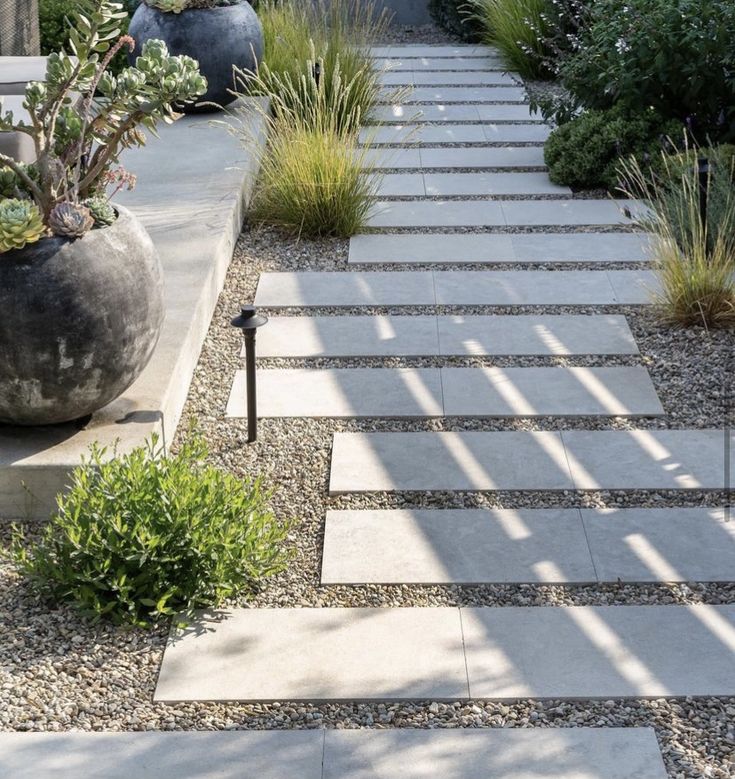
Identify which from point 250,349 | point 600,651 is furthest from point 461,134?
point 600,651

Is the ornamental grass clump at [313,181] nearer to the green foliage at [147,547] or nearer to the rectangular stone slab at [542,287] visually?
the rectangular stone slab at [542,287]

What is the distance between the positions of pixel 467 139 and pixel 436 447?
13.3 ft

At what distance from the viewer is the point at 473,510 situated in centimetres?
368

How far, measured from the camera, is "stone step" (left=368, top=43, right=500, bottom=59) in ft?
34.0

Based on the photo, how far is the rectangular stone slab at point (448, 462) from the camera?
3820mm

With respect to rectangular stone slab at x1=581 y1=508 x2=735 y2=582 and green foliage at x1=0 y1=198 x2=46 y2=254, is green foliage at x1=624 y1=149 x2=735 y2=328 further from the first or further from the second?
green foliage at x1=0 y1=198 x2=46 y2=254

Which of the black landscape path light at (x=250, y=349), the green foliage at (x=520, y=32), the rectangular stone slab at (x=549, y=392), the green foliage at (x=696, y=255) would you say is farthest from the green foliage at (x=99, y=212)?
the green foliage at (x=520, y=32)

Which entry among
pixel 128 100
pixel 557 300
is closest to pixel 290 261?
pixel 557 300

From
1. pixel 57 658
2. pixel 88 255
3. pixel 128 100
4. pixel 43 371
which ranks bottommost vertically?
pixel 57 658

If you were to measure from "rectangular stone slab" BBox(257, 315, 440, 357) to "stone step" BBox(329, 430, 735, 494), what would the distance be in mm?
721

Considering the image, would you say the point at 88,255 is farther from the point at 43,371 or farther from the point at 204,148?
the point at 204,148

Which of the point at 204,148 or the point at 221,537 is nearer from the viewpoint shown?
the point at 221,537

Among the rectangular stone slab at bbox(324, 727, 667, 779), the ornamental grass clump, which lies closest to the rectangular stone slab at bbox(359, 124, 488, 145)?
the ornamental grass clump

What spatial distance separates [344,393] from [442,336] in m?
0.66
